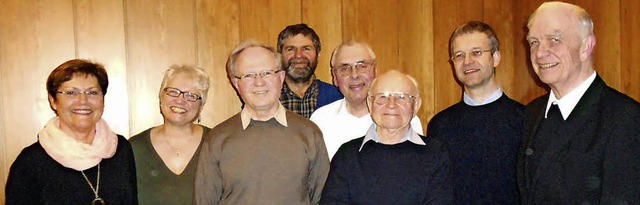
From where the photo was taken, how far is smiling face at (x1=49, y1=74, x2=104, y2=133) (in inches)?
103

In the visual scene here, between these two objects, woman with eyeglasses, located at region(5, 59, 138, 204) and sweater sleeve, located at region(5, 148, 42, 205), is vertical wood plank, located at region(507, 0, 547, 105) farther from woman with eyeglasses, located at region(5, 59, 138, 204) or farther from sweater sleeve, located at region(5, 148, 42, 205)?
sweater sleeve, located at region(5, 148, 42, 205)

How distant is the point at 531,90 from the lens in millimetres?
4395

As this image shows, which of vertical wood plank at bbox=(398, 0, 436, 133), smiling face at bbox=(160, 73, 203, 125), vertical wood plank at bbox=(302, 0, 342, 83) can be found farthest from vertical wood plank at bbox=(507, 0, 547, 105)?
smiling face at bbox=(160, 73, 203, 125)

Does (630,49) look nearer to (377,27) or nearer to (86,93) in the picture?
(377,27)

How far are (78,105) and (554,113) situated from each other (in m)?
1.99

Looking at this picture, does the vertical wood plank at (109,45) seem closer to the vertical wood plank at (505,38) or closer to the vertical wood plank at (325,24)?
the vertical wood plank at (325,24)

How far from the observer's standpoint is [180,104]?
2811mm

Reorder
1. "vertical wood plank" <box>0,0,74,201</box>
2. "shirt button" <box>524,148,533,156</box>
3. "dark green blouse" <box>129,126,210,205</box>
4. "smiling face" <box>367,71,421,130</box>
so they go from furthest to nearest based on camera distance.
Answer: "vertical wood plank" <box>0,0,74,201</box> < "dark green blouse" <box>129,126,210,205</box> < "smiling face" <box>367,71,421,130</box> < "shirt button" <box>524,148,533,156</box>

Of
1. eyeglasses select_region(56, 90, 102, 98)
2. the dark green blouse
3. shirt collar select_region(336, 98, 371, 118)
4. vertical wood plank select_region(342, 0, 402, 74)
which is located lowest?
the dark green blouse

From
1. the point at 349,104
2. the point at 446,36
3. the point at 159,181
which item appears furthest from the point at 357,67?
the point at 446,36

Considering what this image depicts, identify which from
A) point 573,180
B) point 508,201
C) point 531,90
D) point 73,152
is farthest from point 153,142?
point 531,90

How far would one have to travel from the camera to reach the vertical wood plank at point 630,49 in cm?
324

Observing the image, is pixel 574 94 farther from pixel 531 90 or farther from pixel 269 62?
pixel 531 90

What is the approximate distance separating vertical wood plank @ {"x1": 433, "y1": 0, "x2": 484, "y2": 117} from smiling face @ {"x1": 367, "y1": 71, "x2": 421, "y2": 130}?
180 cm
